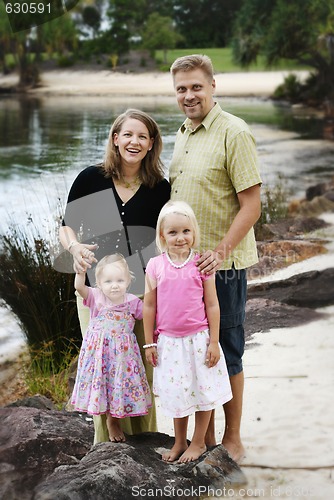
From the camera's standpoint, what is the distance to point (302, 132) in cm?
688

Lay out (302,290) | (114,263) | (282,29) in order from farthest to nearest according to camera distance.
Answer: (282,29) < (302,290) < (114,263)

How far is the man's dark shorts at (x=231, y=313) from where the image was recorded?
2111 millimetres

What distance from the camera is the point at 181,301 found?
1.98 m

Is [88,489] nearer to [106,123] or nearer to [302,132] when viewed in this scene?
[106,123]

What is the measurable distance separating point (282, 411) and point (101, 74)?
3851 millimetres

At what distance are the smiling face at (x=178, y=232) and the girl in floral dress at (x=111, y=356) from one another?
0.55ft

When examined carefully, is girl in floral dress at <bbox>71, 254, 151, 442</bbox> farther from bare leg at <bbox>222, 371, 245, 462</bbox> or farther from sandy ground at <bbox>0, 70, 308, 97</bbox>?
sandy ground at <bbox>0, 70, 308, 97</bbox>

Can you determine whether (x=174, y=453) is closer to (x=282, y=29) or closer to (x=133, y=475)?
(x=133, y=475)

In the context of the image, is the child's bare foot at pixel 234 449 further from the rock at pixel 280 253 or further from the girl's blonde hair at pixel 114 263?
the rock at pixel 280 253

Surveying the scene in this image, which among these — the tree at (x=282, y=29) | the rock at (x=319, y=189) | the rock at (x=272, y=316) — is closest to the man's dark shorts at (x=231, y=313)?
the rock at (x=272, y=316)

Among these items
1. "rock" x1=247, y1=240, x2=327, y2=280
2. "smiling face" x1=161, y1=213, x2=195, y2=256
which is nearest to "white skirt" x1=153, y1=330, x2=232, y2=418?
"smiling face" x1=161, y1=213, x2=195, y2=256

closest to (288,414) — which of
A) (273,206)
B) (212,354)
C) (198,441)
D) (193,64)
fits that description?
Answer: (198,441)

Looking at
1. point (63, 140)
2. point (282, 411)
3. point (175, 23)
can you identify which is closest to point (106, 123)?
point (63, 140)

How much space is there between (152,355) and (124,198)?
1.42 ft
